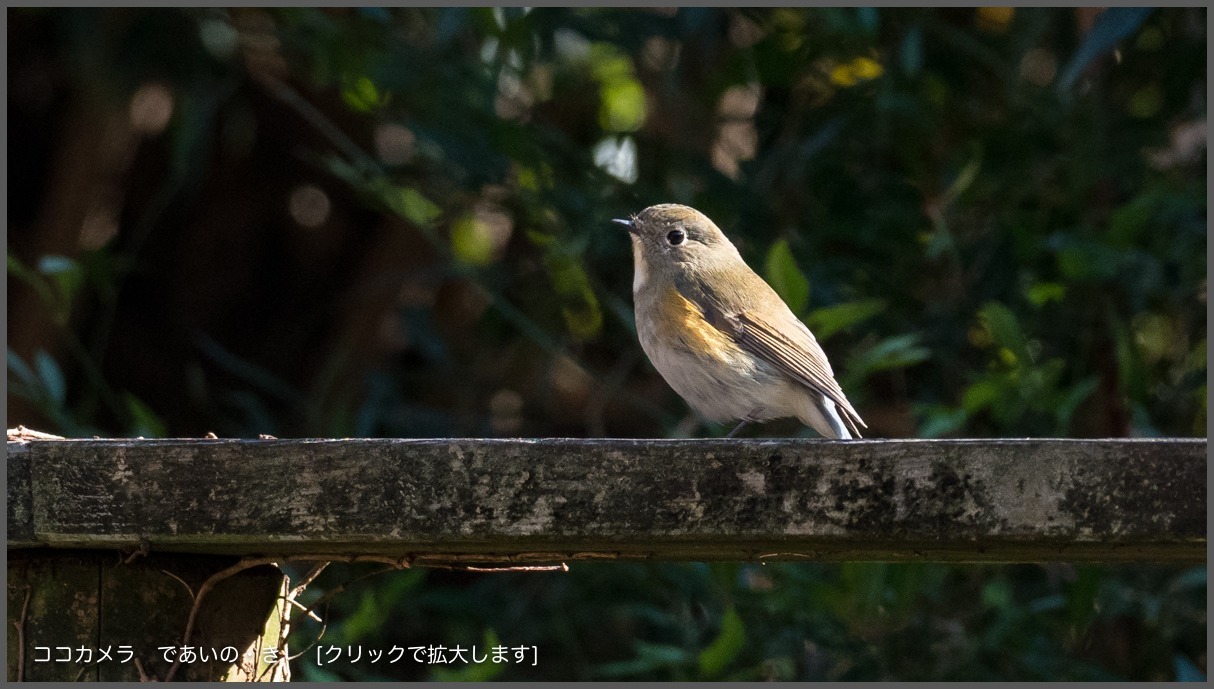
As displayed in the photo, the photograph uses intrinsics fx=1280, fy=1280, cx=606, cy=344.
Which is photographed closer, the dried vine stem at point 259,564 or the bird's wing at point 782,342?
the dried vine stem at point 259,564

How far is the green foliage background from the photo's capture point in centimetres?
404

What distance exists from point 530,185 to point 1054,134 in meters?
1.86

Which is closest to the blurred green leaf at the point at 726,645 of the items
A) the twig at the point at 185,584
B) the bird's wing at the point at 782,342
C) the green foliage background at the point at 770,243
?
the green foliage background at the point at 770,243

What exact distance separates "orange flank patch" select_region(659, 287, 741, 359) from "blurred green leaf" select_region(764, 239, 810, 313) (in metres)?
0.28

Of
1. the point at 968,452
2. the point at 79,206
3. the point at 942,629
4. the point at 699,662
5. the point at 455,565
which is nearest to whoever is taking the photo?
the point at 968,452

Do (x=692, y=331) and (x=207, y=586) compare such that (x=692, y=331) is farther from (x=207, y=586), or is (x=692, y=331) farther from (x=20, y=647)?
(x=20, y=647)

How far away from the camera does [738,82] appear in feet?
15.5

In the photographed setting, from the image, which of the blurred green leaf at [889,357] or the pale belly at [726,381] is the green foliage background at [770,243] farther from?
the pale belly at [726,381]

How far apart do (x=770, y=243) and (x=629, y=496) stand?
9.94ft

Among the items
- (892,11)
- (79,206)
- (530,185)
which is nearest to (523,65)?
(530,185)

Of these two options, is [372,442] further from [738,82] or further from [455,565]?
[738,82]

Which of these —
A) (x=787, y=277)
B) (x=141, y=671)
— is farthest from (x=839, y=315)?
(x=141, y=671)

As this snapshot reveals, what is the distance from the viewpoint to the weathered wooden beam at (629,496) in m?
1.71

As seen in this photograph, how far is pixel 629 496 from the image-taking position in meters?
1.79
